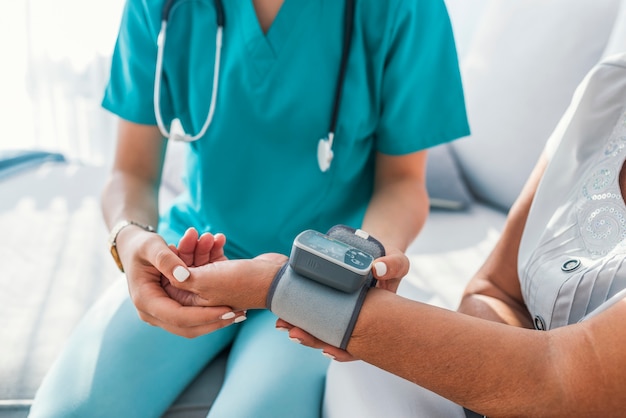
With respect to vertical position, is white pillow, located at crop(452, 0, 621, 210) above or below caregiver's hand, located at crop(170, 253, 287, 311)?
above

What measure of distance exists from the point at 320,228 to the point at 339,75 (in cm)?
27

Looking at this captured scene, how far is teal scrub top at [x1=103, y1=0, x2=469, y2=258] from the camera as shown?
3.34 feet

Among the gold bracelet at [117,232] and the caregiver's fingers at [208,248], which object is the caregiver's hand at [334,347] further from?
the gold bracelet at [117,232]

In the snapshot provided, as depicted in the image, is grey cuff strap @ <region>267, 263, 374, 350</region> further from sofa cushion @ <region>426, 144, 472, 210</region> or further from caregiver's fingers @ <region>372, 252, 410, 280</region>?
sofa cushion @ <region>426, 144, 472, 210</region>

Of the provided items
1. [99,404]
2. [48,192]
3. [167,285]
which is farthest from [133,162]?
[48,192]

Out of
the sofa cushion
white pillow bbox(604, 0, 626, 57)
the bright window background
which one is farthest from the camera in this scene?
the bright window background

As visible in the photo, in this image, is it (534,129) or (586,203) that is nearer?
(586,203)

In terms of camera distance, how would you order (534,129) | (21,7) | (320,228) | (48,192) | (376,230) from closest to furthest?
1. (376,230)
2. (320,228)
3. (534,129)
4. (48,192)
5. (21,7)

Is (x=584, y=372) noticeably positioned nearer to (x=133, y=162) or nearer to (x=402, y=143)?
(x=402, y=143)

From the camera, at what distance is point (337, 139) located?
1.06m

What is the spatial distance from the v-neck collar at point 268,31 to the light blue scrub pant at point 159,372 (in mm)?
438

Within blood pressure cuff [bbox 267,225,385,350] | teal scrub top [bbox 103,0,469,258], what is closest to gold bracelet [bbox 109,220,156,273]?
teal scrub top [bbox 103,0,469,258]

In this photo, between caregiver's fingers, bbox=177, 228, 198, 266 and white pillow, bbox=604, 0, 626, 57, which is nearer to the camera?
caregiver's fingers, bbox=177, 228, 198, 266

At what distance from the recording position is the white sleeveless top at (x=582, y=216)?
783mm
